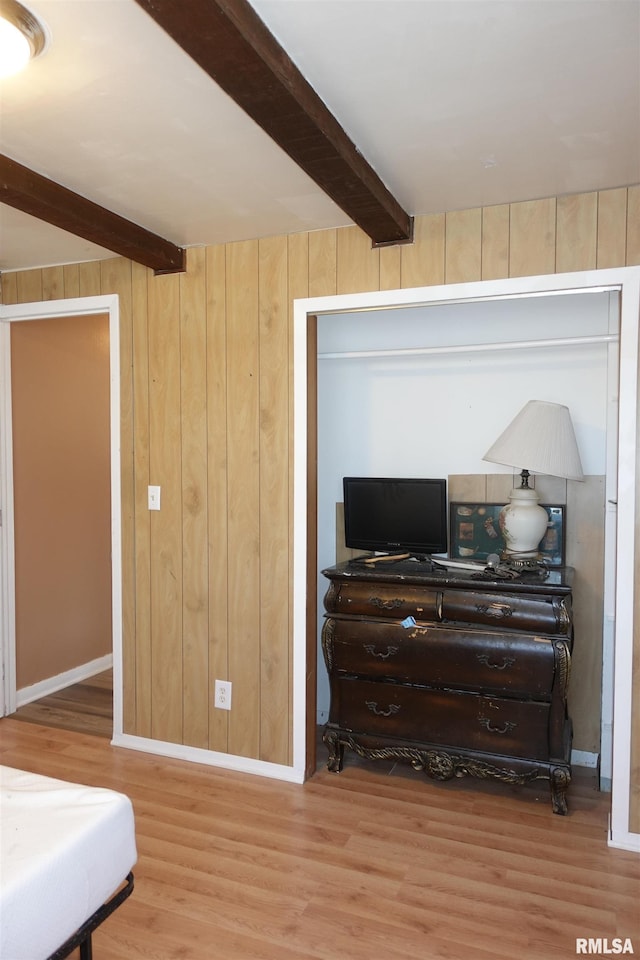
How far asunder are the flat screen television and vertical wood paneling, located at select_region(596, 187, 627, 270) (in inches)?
48.1

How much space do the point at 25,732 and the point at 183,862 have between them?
1582 mm

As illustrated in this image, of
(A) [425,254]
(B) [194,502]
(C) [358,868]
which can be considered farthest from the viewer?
(B) [194,502]

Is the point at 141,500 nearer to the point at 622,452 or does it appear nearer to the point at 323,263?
the point at 323,263

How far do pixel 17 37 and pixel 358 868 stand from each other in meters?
2.69

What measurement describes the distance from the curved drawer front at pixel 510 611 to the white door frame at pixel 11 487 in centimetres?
169

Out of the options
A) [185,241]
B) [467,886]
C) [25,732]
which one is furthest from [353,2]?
[25,732]

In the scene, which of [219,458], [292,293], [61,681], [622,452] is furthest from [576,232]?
[61,681]

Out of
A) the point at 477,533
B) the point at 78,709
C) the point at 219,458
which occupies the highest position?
the point at 219,458

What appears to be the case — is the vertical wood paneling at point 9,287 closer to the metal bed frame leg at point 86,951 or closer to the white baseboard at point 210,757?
the white baseboard at point 210,757

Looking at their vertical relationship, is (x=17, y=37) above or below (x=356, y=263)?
above

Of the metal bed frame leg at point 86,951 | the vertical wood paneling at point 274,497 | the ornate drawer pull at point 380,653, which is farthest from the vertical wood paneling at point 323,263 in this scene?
the metal bed frame leg at point 86,951

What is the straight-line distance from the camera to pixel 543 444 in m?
2.91

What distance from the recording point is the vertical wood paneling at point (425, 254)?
2.75 meters

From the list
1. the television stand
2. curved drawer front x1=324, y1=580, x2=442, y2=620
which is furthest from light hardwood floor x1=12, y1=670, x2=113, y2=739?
the television stand
